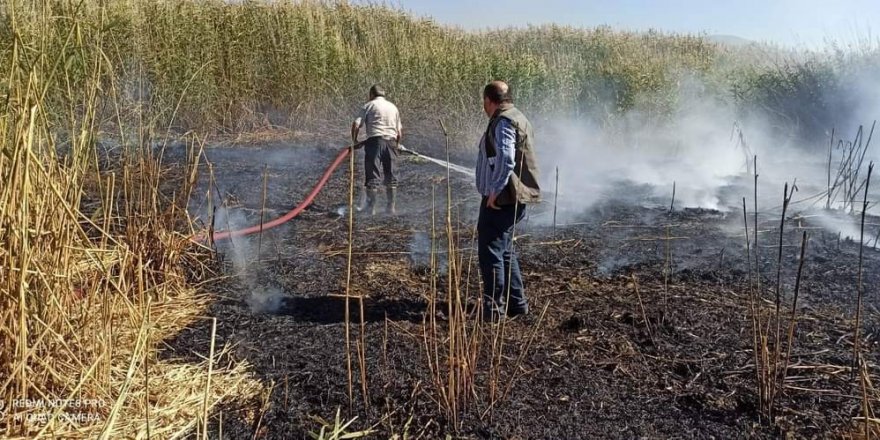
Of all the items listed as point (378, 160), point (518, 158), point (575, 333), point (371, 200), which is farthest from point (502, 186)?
point (378, 160)

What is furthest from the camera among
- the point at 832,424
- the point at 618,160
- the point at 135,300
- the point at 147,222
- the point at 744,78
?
the point at 744,78

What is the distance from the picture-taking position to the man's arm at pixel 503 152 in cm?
398

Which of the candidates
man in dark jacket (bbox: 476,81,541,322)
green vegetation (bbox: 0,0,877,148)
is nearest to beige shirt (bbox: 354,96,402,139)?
man in dark jacket (bbox: 476,81,541,322)

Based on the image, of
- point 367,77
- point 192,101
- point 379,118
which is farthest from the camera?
point 367,77

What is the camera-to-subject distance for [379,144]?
7578 mm

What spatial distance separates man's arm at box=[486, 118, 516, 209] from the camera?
13.1 feet

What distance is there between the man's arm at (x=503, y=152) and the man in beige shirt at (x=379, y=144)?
3565 mm

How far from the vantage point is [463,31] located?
17781mm

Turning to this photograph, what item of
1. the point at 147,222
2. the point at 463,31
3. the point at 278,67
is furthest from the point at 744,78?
the point at 147,222

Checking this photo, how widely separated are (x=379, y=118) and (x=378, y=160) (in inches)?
20.9

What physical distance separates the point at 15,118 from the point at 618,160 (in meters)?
10.6

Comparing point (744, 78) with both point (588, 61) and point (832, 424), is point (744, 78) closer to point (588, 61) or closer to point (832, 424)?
point (588, 61)

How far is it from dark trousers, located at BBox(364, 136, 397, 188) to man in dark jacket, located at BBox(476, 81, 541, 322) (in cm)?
344

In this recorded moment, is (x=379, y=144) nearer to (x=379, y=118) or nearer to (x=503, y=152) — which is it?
(x=379, y=118)
